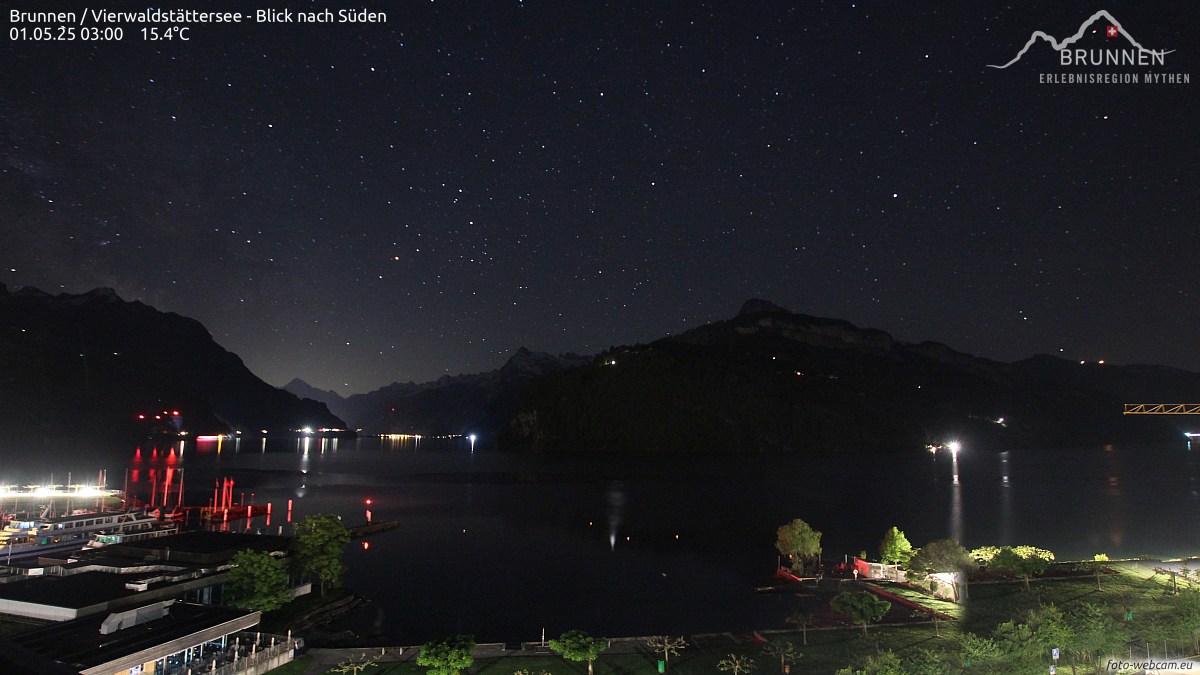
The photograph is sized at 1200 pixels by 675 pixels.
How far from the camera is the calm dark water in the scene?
5219 centimetres

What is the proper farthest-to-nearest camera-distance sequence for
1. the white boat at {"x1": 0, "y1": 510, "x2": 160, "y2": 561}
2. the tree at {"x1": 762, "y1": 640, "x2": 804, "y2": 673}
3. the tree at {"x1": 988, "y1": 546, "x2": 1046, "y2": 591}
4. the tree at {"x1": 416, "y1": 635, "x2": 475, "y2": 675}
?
the white boat at {"x1": 0, "y1": 510, "x2": 160, "y2": 561} → the tree at {"x1": 988, "y1": 546, "x2": 1046, "y2": 591} → the tree at {"x1": 762, "y1": 640, "x2": 804, "y2": 673} → the tree at {"x1": 416, "y1": 635, "x2": 475, "y2": 675}

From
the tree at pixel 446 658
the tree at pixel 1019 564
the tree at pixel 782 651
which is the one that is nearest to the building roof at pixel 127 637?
the tree at pixel 446 658

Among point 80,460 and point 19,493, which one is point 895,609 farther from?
point 80,460

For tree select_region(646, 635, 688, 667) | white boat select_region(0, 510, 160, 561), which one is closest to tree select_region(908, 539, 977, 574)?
tree select_region(646, 635, 688, 667)

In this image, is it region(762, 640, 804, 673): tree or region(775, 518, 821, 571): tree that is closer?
region(762, 640, 804, 673): tree

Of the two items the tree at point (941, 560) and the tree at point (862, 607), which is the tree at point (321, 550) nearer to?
the tree at point (862, 607)

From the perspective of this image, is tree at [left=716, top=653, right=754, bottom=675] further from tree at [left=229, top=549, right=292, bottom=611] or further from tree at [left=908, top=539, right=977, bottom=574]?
tree at [left=229, top=549, right=292, bottom=611]

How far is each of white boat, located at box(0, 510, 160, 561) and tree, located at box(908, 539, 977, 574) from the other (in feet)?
216

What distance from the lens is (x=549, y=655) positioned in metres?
32.5

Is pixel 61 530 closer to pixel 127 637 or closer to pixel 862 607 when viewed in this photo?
pixel 127 637

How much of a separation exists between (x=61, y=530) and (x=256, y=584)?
35207mm

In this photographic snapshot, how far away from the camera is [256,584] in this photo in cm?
4012

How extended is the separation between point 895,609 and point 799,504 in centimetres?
7708

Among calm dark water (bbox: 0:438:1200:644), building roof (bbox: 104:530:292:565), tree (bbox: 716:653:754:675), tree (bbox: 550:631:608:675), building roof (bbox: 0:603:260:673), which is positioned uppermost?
building roof (bbox: 0:603:260:673)
